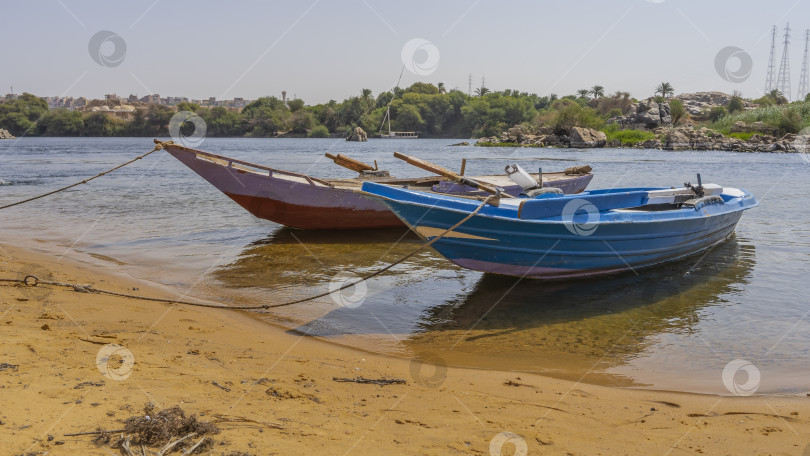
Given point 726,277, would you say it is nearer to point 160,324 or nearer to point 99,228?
point 160,324

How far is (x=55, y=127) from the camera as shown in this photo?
124438 mm

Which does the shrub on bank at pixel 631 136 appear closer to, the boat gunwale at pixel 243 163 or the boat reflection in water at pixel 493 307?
the boat reflection in water at pixel 493 307

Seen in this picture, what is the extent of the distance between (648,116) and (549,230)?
234ft

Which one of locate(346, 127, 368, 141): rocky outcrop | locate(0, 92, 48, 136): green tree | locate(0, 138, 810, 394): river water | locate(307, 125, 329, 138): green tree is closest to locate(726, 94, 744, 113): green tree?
locate(346, 127, 368, 141): rocky outcrop

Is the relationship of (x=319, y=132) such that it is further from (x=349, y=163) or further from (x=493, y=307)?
(x=493, y=307)

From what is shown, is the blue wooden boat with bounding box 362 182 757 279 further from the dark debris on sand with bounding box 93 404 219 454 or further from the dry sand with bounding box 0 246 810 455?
the dark debris on sand with bounding box 93 404 219 454

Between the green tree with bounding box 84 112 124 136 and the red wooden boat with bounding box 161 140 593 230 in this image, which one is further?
the green tree with bounding box 84 112 124 136

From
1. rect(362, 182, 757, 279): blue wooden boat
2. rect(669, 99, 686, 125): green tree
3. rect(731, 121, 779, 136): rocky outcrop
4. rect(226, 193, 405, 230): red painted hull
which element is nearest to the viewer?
rect(362, 182, 757, 279): blue wooden boat

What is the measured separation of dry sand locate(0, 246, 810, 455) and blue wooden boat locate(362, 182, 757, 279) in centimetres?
250

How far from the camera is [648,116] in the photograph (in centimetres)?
7194

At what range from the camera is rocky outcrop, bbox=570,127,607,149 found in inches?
2515

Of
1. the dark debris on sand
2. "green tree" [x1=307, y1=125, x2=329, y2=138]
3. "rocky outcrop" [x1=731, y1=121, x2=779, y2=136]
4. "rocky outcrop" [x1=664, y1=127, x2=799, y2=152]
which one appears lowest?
the dark debris on sand

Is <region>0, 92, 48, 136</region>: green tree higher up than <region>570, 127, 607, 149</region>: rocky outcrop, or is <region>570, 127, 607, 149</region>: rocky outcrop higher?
<region>0, 92, 48, 136</region>: green tree

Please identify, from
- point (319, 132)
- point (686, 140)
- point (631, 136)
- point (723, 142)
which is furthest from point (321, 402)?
point (319, 132)
